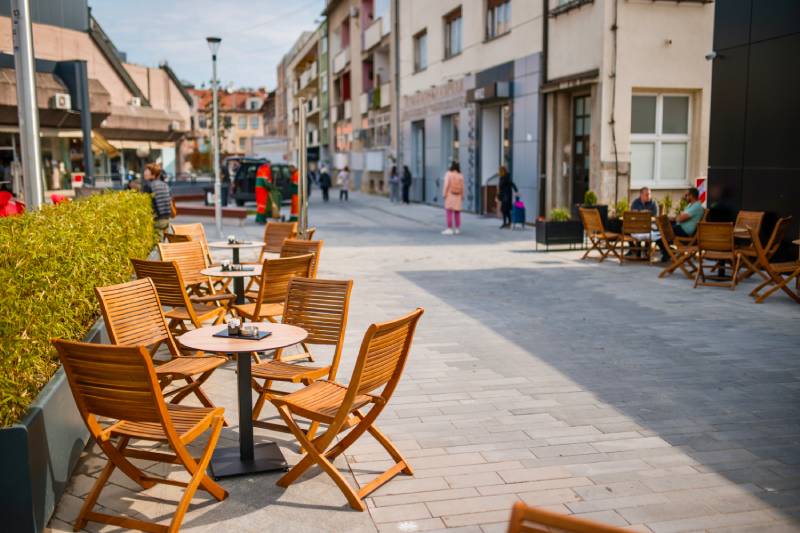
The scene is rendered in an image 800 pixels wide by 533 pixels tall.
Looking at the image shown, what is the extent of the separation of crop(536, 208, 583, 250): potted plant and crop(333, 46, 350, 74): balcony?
3469cm

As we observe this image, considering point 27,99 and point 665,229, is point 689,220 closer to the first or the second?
point 665,229

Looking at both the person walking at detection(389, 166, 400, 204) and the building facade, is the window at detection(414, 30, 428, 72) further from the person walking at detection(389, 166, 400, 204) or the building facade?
the building facade

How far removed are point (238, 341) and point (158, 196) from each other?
349 inches

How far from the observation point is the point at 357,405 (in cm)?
445

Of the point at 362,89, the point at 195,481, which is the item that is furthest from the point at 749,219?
the point at 362,89

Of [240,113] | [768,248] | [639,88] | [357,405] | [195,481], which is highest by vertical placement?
[240,113]

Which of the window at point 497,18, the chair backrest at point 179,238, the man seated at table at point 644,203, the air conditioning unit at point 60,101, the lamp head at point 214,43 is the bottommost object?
the chair backrest at point 179,238

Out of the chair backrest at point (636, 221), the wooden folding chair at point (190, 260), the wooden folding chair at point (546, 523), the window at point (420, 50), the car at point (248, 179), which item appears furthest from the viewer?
the window at point (420, 50)

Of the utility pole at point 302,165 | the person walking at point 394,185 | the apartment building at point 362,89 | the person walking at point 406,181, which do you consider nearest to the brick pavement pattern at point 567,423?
the utility pole at point 302,165

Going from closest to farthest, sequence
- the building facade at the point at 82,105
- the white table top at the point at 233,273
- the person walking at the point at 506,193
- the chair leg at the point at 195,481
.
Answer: the chair leg at the point at 195,481 → the white table top at the point at 233,273 → the person walking at the point at 506,193 → the building facade at the point at 82,105

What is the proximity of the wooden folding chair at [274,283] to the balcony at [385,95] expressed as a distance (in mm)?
32287

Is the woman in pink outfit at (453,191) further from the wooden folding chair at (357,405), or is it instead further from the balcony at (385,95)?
the balcony at (385,95)

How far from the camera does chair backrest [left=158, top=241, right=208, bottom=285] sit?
8.47 m

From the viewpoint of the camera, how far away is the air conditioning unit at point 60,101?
31.0 m
